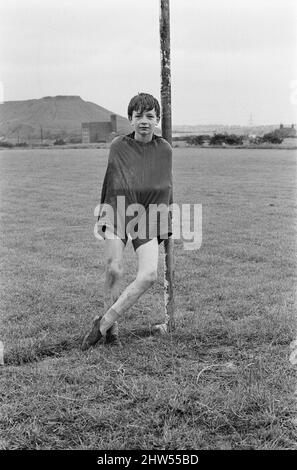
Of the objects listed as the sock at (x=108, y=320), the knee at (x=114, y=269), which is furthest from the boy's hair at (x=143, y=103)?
the sock at (x=108, y=320)

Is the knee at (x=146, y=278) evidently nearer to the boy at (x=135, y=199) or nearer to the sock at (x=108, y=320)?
the boy at (x=135, y=199)

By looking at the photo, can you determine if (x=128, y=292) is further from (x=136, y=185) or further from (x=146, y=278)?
(x=136, y=185)

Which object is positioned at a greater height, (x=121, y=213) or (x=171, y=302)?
(x=121, y=213)

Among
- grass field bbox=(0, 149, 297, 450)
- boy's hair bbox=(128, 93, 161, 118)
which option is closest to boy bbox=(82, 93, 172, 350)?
boy's hair bbox=(128, 93, 161, 118)

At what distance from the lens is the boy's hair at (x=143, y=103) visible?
15.4ft

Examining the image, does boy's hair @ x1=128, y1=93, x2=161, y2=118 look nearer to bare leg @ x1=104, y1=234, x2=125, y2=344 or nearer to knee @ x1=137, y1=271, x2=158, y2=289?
bare leg @ x1=104, y1=234, x2=125, y2=344

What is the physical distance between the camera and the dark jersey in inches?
188

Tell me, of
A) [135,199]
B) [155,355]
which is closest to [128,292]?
[155,355]

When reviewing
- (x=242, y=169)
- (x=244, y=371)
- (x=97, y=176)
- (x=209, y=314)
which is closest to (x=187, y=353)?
(x=244, y=371)

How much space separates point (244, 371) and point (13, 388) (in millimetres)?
1694

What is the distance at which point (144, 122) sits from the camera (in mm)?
4711

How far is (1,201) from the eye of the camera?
16.9 metres

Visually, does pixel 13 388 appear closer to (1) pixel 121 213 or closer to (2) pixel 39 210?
(1) pixel 121 213
